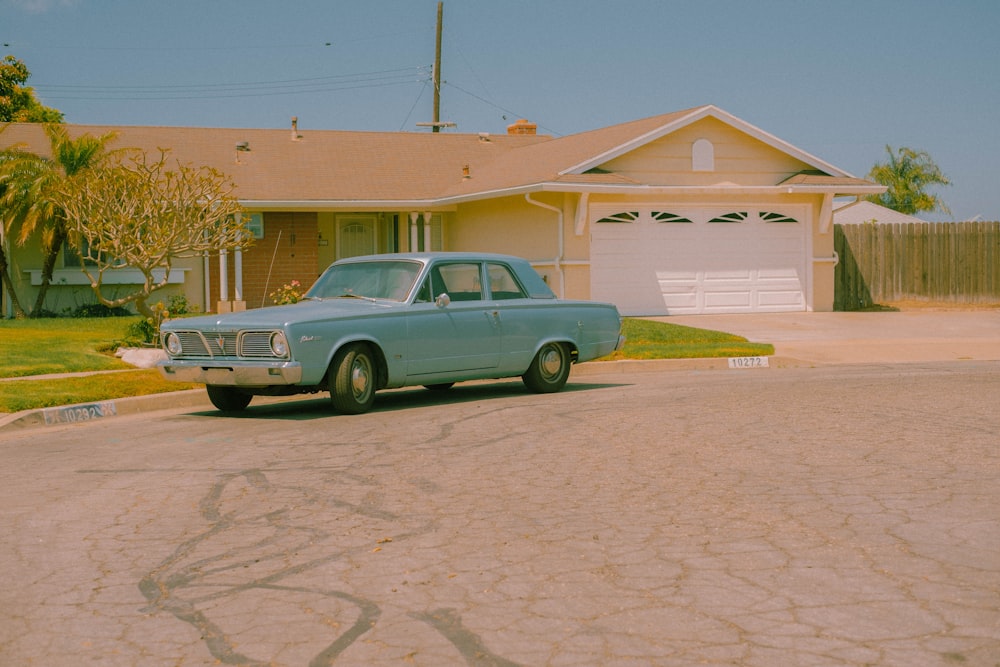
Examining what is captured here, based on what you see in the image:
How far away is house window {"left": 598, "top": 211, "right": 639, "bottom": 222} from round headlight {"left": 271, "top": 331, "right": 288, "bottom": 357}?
14.6 metres

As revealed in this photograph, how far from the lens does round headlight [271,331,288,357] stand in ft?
36.1

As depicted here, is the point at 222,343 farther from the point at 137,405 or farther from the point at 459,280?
the point at 459,280

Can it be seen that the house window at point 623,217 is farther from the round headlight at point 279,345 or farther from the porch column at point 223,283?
the round headlight at point 279,345

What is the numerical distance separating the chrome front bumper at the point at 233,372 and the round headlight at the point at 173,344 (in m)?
0.08

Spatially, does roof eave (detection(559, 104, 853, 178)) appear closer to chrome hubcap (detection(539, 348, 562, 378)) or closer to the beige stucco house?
the beige stucco house

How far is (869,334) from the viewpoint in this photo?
21.1m

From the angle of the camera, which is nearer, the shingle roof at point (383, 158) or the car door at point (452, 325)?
the car door at point (452, 325)

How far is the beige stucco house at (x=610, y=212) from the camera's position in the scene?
24.8 meters

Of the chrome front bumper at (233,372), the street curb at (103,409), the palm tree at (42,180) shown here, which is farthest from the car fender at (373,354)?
the palm tree at (42,180)

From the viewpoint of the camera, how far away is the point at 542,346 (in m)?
13.3

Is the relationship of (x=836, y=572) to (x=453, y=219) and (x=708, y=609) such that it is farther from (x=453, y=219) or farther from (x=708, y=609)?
(x=453, y=219)

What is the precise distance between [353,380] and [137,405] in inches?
109

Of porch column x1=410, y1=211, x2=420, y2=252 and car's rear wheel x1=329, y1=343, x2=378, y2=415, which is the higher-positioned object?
porch column x1=410, y1=211, x2=420, y2=252

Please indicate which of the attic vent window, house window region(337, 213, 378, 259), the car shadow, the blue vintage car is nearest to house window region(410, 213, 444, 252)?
house window region(337, 213, 378, 259)
